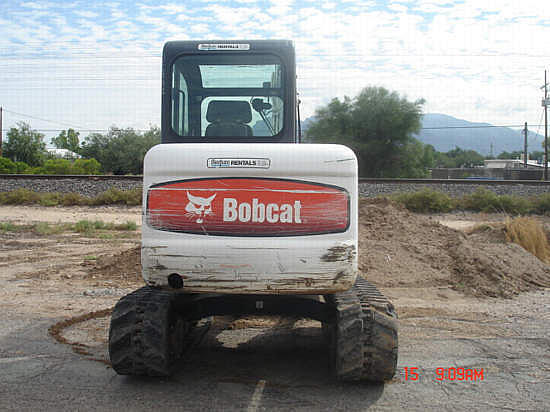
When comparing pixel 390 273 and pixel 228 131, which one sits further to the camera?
pixel 390 273

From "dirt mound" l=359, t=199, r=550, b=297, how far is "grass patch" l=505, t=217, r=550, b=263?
0.56 metres

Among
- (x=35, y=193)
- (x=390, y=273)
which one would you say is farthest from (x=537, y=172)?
(x=390, y=273)

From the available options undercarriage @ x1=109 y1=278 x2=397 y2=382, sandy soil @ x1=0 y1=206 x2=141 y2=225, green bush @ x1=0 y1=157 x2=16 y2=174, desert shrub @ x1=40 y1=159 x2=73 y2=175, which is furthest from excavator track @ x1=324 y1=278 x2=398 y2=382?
green bush @ x1=0 y1=157 x2=16 y2=174

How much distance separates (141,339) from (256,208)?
159cm

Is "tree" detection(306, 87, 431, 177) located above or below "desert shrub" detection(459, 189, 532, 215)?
above

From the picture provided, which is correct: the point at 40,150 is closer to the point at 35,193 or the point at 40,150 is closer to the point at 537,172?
the point at 35,193

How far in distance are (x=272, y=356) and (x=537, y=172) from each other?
5834cm

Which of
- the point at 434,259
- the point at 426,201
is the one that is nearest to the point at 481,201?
the point at 426,201

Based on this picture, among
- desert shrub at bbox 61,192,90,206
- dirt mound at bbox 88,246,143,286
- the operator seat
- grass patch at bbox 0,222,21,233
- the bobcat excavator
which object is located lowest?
grass patch at bbox 0,222,21,233

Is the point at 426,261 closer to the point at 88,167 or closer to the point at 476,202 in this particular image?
the point at 476,202

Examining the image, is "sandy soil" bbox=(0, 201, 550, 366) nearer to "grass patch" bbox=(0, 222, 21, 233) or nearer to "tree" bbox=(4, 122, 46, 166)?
"grass patch" bbox=(0, 222, 21, 233)

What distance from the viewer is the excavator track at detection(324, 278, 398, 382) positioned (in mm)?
4574

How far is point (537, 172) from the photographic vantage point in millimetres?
57062

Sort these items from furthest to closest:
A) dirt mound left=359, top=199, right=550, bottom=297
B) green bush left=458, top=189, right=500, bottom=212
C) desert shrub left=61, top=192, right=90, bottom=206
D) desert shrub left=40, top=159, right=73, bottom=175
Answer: desert shrub left=40, top=159, right=73, bottom=175 → desert shrub left=61, top=192, right=90, bottom=206 → green bush left=458, top=189, right=500, bottom=212 → dirt mound left=359, top=199, right=550, bottom=297
